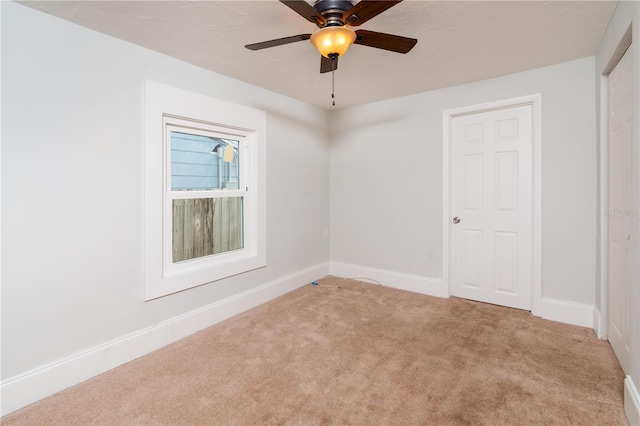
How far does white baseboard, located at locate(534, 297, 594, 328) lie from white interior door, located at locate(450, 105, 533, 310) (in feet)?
0.52

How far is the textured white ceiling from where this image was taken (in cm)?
184

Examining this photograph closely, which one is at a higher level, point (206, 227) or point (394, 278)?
point (206, 227)

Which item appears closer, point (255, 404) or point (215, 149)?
point (255, 404)

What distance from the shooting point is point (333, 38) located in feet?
5.48

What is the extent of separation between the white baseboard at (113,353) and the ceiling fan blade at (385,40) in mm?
2422

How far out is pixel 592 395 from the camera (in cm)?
178

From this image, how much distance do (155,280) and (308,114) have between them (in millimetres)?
2549

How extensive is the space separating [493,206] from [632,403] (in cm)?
193

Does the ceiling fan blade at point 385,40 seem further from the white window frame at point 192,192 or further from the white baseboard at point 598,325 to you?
the white baseboard at point 598,325

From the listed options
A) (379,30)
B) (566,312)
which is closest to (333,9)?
(379,30)

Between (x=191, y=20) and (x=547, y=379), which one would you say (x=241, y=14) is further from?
(x=547, y=379)

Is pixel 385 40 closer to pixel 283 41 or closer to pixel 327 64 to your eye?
pixel 327 64

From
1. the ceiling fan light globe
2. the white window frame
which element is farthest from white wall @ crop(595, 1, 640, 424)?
the white window frame

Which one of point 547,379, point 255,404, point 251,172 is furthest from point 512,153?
point 255,404
